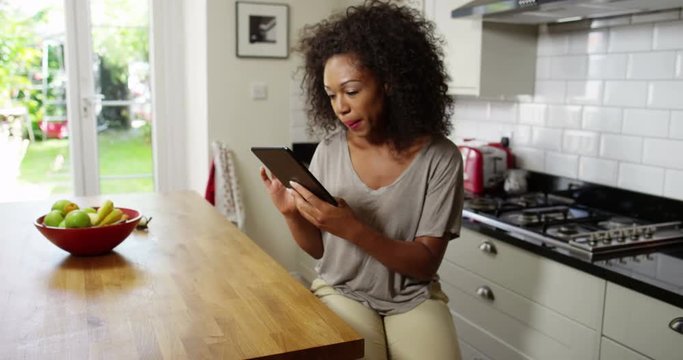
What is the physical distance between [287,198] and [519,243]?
863 millimetres

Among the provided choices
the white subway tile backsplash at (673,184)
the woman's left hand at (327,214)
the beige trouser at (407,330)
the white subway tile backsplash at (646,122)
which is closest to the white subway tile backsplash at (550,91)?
the white subway tile backsplash at (646,122)

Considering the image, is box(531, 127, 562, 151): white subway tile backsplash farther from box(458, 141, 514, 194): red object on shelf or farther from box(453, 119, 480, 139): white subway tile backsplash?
box(453, 119, 480, 139): white subway tile backsplash

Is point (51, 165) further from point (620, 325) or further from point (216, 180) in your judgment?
point (620, 325)

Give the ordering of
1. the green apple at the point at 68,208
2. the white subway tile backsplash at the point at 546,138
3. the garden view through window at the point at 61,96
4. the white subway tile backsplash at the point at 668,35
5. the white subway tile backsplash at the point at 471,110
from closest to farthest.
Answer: the green apple at the point at 68,208 < the white subway tile backsplash at the point at 668,35 < the white subway tile backsplash at the point at 546,138 < the white subway tile backsplash at the point at 471,110 < the garden view through window at the point at 61,96

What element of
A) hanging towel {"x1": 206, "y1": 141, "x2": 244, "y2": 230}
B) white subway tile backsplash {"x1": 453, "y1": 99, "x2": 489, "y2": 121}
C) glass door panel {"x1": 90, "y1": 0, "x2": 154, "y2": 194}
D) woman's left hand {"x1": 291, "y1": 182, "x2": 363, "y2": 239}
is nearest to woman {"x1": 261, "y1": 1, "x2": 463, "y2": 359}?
woman's left hand {"x1": 291, "y1": 182, "x2": 363, "y2": 239}

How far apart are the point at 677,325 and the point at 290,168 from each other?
40.4 inches

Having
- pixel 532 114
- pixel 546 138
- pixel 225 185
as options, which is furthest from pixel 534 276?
pixel 225 185

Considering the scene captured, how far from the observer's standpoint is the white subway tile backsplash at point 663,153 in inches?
87.4

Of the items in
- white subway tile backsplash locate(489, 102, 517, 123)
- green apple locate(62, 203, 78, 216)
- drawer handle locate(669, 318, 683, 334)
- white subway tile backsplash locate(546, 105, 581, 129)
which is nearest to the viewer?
drawer handle locate(669, 318, 683, 334)

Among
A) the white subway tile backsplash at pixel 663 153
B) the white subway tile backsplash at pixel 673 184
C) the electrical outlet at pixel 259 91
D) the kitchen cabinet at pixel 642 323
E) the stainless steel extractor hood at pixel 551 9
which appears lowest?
the kitchen cabinet at pixel 642 323

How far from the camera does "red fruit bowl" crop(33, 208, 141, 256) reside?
1.67 metres

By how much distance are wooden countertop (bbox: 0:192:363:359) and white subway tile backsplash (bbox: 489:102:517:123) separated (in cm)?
154

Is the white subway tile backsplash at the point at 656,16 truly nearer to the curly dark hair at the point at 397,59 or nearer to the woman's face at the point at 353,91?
the curly dark hair at the point at 397,59

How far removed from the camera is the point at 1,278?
1562 millimetres
